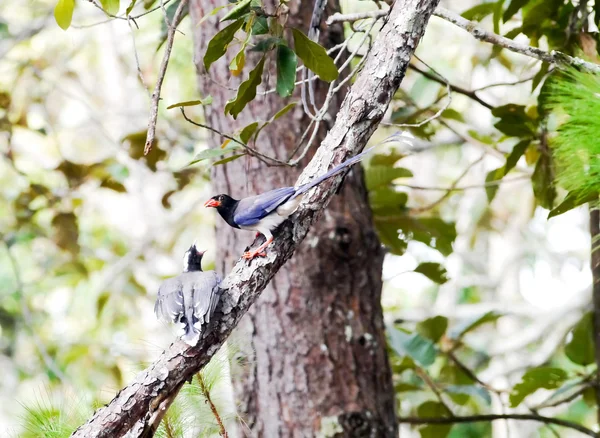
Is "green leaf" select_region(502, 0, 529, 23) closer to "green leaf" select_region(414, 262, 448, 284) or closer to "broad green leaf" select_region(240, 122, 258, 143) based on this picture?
"broad green leaf" select_region(240, 122, 258, 143)

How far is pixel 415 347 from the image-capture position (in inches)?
97.0

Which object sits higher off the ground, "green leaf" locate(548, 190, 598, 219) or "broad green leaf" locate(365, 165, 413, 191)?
"broad green leaf" locate(365, 165, 413, 191)

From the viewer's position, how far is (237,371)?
1.91 m

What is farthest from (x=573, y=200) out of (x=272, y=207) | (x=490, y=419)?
(x=490, y=419)

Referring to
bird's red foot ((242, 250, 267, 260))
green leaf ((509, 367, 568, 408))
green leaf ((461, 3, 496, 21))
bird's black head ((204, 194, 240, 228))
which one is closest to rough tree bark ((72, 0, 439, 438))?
bird's red foot ((242, 250, 267, 260))

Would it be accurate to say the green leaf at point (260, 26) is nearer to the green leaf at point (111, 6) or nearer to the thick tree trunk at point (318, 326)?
the green leaf at point (111, 6)

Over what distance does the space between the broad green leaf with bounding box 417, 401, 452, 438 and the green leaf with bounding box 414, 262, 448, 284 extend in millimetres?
404

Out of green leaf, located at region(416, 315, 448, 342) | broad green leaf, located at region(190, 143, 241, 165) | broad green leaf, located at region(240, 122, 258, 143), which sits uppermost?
green leaf, located at region(416, 315, 448, 342)

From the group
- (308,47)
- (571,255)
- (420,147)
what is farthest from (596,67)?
(571,255)

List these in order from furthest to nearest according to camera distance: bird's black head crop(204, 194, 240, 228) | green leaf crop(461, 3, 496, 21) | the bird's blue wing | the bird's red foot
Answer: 1. green leaf crop(461, 3, 496, 21)
2. bird's black head crop(204, 194, 240, 228)
3. the bird's blue wing
4. the bird's red foot

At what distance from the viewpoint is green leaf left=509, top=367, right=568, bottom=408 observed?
80.3 inches

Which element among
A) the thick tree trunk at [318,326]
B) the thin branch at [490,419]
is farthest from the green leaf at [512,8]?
the thin branch at [490,419]

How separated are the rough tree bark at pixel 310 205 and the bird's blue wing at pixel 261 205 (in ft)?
0.14

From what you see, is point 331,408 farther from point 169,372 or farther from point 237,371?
point 169,372
